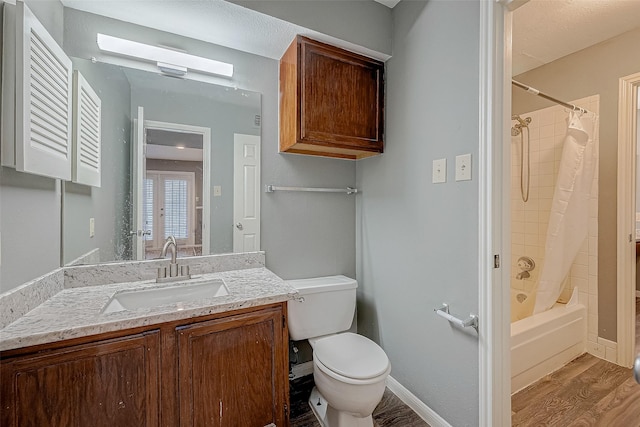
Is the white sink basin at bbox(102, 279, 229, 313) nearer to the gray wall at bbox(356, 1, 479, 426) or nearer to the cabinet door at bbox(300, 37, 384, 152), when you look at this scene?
the cabinet door at bbox(300, 37, 384, 152)

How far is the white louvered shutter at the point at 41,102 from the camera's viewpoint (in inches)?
36.8

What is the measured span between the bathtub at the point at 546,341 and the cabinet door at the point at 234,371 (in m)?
1.48

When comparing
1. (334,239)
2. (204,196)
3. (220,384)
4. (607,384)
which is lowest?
(607,384)

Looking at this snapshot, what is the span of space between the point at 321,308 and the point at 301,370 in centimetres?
55

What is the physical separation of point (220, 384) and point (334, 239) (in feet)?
3.81

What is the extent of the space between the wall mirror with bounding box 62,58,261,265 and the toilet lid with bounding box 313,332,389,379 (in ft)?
2.44

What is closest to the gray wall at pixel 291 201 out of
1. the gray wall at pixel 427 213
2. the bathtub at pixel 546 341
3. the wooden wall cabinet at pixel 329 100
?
the wooden wall cabinet at pixel 329 100

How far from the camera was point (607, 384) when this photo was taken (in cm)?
181

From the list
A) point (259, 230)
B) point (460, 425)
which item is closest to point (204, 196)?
point (259, 230)

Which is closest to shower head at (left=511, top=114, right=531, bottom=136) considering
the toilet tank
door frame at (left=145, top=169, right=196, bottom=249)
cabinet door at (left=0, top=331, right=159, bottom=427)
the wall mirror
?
the toilet tank

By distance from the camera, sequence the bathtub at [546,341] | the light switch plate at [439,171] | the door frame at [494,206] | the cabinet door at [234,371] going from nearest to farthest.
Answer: the cabinet door at [234,371]
the door frame at [494,206]
the light switch plate at [439,171]
the bathtub at [546,341]

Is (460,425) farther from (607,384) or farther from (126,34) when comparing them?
(126,34)

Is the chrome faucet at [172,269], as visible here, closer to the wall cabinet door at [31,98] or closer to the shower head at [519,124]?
the wall cabinet door at [31,98]

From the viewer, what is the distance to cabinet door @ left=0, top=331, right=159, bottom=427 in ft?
2.79
